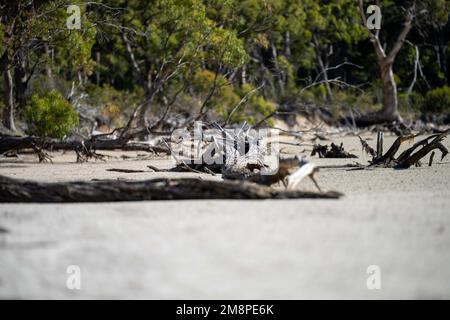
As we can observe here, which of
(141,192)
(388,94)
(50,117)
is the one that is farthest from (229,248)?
(388,94)

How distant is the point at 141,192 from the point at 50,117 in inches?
398

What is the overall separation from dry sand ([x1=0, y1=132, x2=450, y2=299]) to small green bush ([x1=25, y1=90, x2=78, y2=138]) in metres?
9.67

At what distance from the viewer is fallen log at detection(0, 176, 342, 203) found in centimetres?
702

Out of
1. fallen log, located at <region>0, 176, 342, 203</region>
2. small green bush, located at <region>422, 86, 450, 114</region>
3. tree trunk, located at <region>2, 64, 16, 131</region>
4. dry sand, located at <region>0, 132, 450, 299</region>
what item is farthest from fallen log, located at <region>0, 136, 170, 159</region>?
small green bush, located at <region>422, 86, 450, 114</region>

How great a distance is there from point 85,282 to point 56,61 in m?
21.0

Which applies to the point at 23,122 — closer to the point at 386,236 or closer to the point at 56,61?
the point at 56,61

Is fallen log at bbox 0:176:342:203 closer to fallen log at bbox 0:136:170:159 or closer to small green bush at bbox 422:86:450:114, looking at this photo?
fallen log at bbox 0:136:170:159

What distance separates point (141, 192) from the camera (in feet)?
23.4

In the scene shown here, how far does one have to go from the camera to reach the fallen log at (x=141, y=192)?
702 cm

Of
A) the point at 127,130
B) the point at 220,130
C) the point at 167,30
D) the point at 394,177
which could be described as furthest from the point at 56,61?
the point at 394,177

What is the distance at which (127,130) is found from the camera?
15914 millimetres

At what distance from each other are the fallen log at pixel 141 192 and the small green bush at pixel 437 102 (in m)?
29.1

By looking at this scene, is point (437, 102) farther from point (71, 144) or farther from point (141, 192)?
point (141, 192)

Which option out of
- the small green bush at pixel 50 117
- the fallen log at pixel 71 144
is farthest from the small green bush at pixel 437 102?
the small green bush at pixel 50 117
